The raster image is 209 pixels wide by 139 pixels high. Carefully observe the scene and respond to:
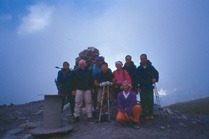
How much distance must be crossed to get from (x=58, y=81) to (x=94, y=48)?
25.9 feet

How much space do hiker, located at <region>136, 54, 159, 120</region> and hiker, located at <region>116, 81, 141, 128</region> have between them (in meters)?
1.41

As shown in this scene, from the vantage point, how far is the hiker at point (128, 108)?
966 centimetres

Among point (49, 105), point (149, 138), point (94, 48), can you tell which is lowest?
point (149, 138)

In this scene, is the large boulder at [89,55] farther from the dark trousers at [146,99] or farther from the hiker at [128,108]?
the hiker at [128,108]

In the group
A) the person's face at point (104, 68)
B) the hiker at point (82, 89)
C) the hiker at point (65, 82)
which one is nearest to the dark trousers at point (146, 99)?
the person's face at point (104, 68)

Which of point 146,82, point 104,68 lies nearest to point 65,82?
point 104,68

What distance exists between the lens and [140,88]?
36.9 feet

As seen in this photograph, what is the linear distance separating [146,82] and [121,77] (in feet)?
4.42

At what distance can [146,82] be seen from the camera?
11.1 m

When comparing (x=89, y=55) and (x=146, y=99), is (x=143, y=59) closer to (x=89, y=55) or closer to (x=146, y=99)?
(x=146, y=99)

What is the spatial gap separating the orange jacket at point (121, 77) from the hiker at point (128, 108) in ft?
2.68

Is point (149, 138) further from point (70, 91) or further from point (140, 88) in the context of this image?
point (70, 91)

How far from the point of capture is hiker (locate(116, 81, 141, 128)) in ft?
31.7

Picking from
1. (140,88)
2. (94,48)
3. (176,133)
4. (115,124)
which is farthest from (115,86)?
(94,48)
